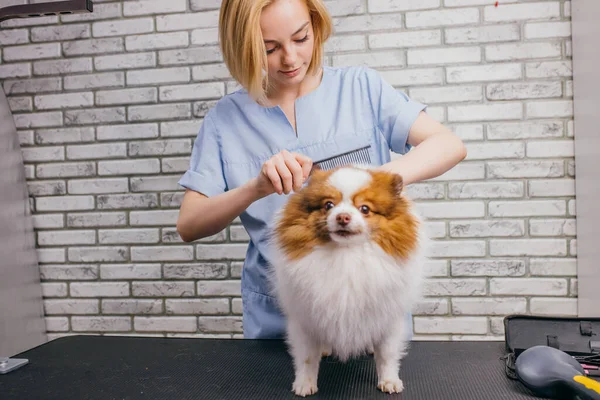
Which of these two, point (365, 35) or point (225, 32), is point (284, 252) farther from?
point (365, 35)

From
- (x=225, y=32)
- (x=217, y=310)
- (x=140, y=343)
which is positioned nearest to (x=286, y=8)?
(x=225, y=32)

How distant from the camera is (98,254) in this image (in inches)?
100.0

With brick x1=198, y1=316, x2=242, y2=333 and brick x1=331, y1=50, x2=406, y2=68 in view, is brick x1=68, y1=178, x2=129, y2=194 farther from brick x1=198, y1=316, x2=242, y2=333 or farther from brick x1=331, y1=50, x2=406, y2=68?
brick x1=331, y1=50, x2=406, y2=68

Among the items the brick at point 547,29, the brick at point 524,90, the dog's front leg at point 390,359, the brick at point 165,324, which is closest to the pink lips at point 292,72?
the dog's front leg at point 390,359

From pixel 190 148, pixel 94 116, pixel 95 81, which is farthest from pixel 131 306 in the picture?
pixel 95 81

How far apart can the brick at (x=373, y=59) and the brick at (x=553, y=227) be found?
92 cm

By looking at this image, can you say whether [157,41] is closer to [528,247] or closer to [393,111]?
[393,111]

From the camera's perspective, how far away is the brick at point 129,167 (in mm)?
2469

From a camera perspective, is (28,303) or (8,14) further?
(28,303)

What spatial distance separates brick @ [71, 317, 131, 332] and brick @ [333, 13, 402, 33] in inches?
68.9

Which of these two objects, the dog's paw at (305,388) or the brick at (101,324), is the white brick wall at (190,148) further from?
the dog's paw at (305,388)

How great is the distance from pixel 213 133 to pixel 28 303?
166cm

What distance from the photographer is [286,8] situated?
4.17 feet

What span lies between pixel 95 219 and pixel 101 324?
21.2 inches
